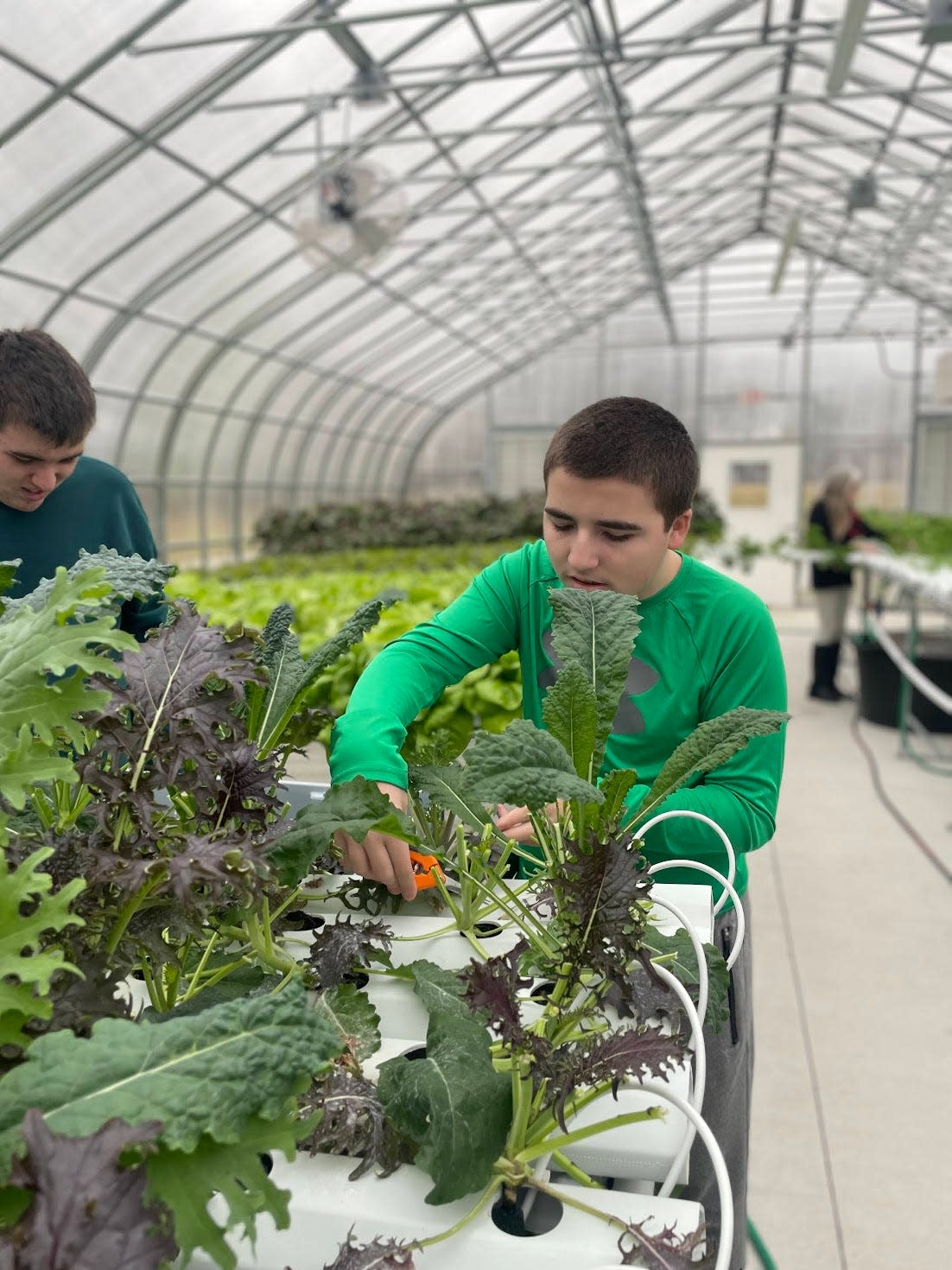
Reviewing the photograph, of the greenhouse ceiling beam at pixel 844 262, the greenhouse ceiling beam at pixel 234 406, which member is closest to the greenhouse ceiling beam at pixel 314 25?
the greenhouse ceiling beam at pixel 234 406

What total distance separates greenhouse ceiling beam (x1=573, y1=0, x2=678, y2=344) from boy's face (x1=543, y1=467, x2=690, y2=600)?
6.35 meters

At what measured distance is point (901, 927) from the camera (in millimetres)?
3775

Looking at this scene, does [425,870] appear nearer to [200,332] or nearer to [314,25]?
[314,25]

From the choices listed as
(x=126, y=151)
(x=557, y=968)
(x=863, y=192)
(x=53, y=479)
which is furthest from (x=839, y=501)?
(x=557, y=968)

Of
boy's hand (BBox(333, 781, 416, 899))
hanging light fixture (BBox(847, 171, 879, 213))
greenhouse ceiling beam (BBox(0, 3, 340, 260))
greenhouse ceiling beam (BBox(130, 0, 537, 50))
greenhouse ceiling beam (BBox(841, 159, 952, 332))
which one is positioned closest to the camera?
boy's hand (BBox(333, 781, 416, 899))

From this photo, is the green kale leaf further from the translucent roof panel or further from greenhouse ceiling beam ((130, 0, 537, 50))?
greenhouse ceiling beam ((130, 0, 537, 50))

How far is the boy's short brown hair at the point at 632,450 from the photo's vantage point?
1.36 m

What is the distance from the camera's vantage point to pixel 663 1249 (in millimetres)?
697

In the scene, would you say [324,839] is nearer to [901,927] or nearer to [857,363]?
[901,927]

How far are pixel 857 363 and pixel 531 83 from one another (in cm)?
827

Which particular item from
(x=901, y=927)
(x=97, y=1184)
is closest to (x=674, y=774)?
(x=97, y=1184)

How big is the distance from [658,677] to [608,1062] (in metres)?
0.82

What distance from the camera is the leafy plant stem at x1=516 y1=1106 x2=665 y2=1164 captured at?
79cm

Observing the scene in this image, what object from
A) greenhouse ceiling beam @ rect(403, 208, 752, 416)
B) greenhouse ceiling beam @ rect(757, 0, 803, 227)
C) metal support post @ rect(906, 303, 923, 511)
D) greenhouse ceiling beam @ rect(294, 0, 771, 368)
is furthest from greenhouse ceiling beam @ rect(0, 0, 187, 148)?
metal support post @ rect(906, 303, 923, 511)
